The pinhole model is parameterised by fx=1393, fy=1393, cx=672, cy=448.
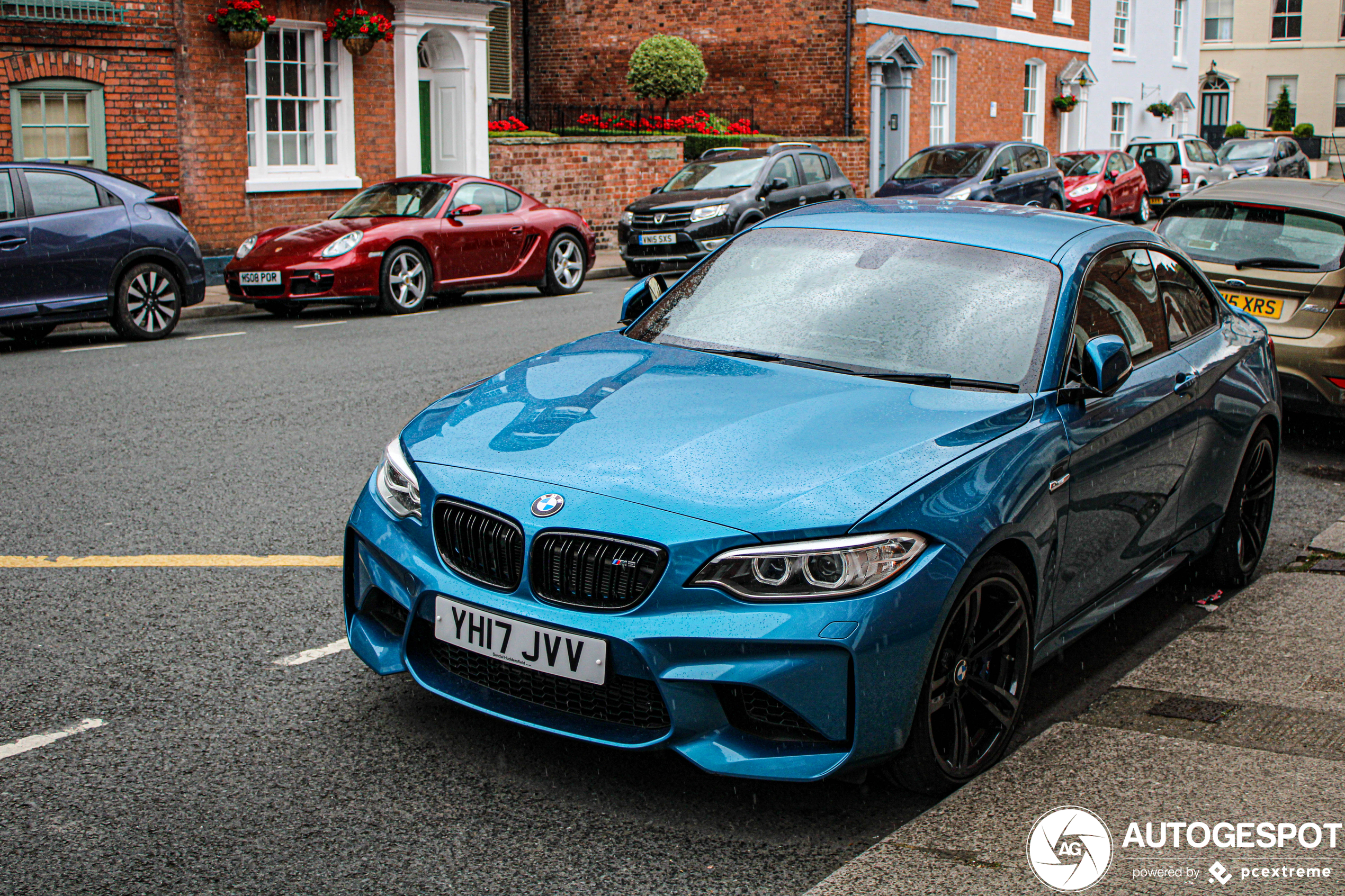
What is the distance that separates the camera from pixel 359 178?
20.3m

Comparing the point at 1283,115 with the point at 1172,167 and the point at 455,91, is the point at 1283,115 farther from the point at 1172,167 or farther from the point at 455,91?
the point at 455,91

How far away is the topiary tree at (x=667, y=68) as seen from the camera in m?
30.1

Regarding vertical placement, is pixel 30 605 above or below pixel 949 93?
below

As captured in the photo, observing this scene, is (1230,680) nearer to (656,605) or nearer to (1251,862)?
(1251,862)

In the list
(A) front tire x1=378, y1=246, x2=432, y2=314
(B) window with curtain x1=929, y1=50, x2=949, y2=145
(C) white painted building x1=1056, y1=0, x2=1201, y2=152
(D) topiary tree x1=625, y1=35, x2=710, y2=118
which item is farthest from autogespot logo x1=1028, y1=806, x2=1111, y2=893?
(C) white painted building x1=1056, y1=0, x2=1201, y2=152

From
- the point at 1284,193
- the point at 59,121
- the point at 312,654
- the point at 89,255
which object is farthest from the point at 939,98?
the point at 312,654

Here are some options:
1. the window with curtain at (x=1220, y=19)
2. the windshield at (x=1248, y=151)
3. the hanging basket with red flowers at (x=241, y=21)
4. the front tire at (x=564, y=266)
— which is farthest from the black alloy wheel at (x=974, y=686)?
the window with curtain at (x=1220, y=19)

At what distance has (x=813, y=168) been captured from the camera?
21.8 meters

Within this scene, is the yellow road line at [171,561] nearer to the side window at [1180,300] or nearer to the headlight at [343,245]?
the side window at [1180,300]

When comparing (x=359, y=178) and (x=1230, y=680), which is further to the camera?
(x=359, y=178)

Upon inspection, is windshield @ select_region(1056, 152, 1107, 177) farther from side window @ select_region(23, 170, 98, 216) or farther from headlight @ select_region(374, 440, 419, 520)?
headlight @ select_region(374, 440, 419, 520)

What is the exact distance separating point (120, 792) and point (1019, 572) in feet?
8.26

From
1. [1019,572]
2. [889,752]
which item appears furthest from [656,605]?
[1019,572]

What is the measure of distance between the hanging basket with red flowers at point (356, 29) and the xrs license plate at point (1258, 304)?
14.2m
